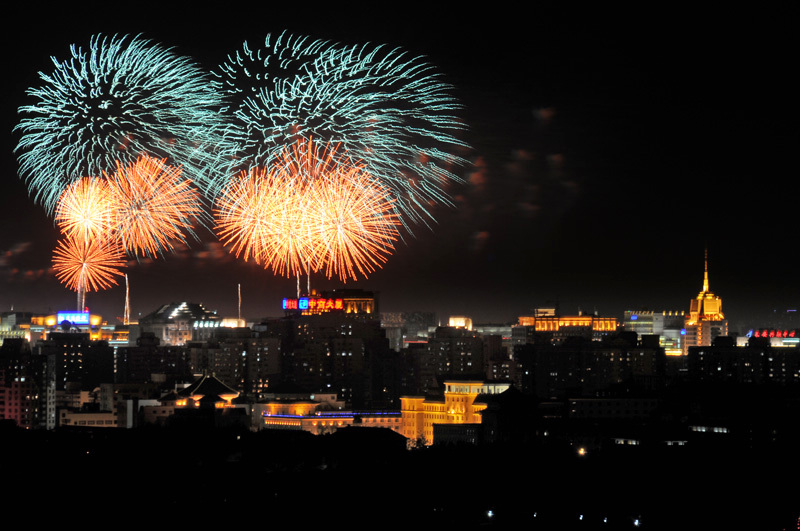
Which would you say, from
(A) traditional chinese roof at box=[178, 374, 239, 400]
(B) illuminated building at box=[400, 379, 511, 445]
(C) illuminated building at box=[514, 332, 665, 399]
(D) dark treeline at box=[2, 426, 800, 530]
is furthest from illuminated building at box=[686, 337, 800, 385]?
(D) dark treeline at box=[2, 426, 800, 530]

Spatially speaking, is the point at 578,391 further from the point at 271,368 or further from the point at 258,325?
the point at 258,325

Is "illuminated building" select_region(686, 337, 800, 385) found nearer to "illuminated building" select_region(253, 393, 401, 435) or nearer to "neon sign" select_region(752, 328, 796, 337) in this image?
"neon sign" select_region(752, 328, 796, 337)

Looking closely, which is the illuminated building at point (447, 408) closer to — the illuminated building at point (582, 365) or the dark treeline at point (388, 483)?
the illuminated building at point (582, 365)

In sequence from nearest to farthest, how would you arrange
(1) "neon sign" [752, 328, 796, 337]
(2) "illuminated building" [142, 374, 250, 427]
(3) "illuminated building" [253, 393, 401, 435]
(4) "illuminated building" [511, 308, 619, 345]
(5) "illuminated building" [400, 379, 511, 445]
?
1. (2) "illuminated building" [142, 374, 250, 427]
2. (3) "illuminated building" [253, 393, 401, 435]
3. (5) "illuminated building" [400, 379, 511, 445]
4. (1) "neon sign" [752, 328, 796, 337]
5. (4) "illuminated building" [511, 308, 619, 345]

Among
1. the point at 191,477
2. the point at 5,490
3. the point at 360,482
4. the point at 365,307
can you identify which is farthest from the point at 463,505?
the point at 365,307

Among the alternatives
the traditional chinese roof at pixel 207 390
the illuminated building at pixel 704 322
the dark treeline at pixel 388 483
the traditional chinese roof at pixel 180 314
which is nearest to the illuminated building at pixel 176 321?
the traditional chinese roof at pixel 180 314

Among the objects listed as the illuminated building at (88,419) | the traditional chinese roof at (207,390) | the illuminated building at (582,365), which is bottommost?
the illuminated building at (88,419)

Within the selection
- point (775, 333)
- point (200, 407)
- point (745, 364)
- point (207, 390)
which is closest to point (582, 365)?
point (745, 364)
